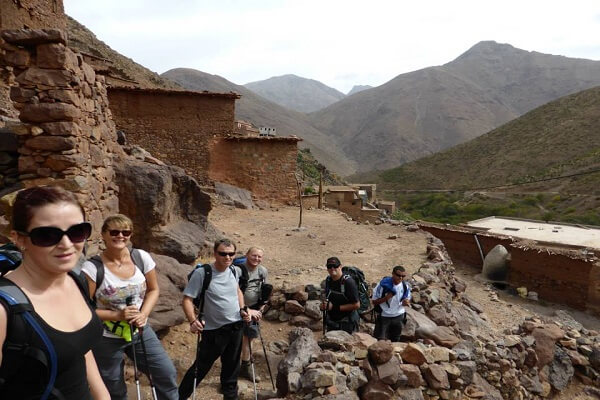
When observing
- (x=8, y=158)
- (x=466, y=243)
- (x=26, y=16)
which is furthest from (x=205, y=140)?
(x=466, y=243)

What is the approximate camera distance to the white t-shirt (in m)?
2.93

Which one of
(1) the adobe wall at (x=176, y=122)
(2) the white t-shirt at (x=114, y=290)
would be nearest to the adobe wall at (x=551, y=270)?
(1) the adobe wall at (x=176, y=122)

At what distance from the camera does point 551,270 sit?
15.2m

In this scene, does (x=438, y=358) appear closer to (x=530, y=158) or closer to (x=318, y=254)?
(x=318, y=254)

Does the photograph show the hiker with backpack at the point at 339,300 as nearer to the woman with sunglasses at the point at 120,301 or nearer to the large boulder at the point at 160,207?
the woman with sunglasses at the point at 120,301

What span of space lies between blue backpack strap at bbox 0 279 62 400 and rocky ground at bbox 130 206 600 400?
10.7 feet

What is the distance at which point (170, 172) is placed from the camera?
7.54 meters

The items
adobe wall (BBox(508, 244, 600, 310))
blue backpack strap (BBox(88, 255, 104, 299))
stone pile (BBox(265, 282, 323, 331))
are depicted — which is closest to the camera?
blue backpack strap (BBox(88, 255, 104, 299))

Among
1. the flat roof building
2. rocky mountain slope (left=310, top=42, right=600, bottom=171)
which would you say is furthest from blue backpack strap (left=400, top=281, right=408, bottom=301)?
rocky mountain slope (left=310, top=42, right=600, bottom=171)

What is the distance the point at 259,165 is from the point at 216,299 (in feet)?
46.8

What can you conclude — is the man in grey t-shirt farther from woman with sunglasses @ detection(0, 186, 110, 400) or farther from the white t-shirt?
woman with sunglasses @ detection(0, 186, 110, 400)

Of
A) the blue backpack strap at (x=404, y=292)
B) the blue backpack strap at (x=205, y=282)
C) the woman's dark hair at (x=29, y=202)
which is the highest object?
the woman's dark hair at (x=29, y=202)

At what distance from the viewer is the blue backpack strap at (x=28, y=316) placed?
1626 mm

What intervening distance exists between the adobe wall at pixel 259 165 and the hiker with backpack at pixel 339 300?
12726 mm
